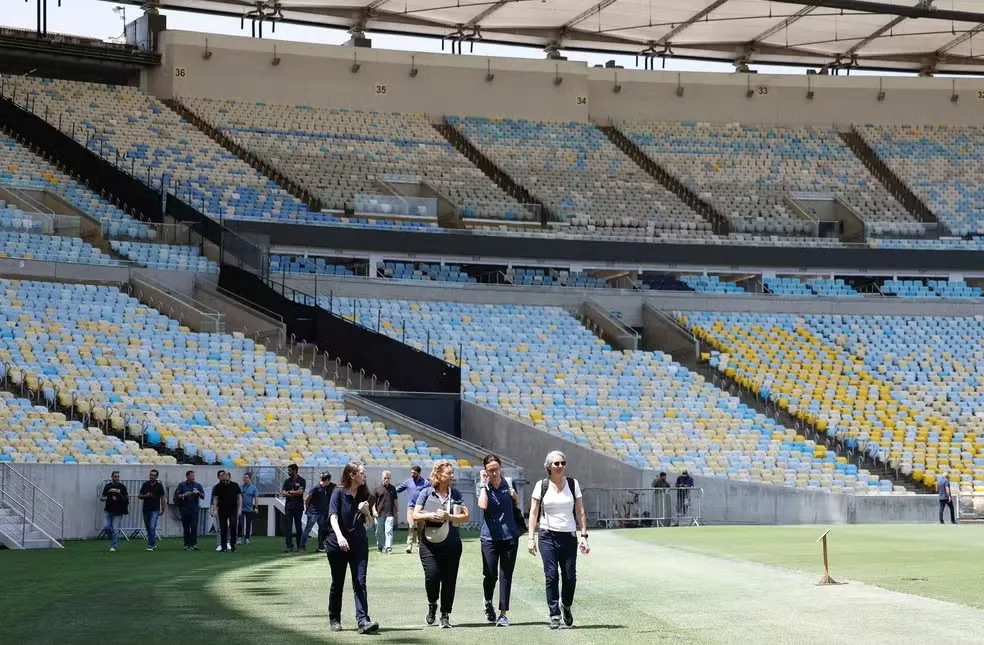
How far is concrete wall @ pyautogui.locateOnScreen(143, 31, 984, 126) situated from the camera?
2227 inches

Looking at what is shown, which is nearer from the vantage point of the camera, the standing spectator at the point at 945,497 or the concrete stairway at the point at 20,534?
the concrete stairway at the point at 20,534

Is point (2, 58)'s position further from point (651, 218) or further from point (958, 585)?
point (958, 585)

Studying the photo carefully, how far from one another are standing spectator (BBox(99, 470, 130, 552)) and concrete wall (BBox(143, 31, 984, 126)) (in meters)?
33.4

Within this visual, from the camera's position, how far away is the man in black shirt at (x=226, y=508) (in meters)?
24.1

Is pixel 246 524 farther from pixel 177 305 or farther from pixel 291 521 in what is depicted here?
pixel 177 305

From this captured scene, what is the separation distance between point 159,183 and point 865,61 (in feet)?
106

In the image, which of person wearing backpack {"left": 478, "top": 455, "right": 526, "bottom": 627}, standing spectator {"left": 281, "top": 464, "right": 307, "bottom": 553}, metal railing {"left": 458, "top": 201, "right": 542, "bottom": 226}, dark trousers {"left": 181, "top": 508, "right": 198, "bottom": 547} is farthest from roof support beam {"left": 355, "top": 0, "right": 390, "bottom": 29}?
person wearing backpack {"left": 478, "top": 455, "right": 526, "bottom": 627}

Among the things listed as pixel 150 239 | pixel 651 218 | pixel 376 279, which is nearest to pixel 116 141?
pixel 150 239

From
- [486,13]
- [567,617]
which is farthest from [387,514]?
[486,13]

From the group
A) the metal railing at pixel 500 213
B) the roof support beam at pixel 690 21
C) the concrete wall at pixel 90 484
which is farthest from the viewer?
the roof support beam at pixel 690 21

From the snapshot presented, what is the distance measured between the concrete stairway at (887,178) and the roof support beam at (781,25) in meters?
5.27

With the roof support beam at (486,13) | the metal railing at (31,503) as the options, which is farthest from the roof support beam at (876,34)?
the metal railing at (31,503)

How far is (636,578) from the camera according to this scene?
18.0 metres

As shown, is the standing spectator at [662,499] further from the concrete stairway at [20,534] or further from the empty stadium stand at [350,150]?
the empty stadium stand at [350,150]
